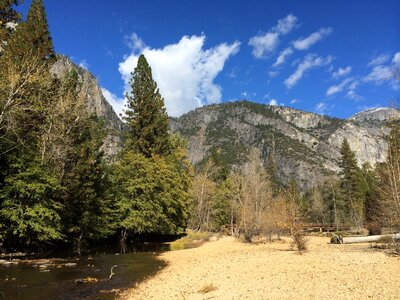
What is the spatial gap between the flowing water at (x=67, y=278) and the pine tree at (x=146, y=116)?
23.8m

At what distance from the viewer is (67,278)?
15.8 metres

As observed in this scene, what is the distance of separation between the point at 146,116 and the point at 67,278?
3208cm

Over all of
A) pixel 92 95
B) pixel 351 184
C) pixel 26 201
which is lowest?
pixel 26 201

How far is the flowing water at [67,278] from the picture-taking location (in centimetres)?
1276

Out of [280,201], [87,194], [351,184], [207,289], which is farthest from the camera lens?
[351,184]

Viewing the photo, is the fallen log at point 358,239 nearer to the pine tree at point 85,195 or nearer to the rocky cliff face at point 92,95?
the pine tree at point 85,195

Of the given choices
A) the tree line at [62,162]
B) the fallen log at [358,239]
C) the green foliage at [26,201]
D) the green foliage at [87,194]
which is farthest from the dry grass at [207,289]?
the fallen log at [358,239]

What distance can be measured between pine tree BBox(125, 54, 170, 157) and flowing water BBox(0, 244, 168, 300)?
23836 millimetres

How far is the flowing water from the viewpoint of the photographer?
41.9 ft

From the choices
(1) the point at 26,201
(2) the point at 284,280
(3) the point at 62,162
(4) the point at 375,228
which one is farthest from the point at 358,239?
(1) the point at 26,201

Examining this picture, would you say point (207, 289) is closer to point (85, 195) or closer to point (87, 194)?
point (85, 195)

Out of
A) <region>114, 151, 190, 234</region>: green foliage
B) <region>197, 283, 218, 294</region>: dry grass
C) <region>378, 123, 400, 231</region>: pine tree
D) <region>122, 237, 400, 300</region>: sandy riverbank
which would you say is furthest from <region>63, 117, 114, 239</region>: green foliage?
<region>378, 123, 400, 231</region>: pine tree

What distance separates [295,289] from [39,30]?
3510 centimetres

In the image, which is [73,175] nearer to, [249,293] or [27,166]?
[27,166]
